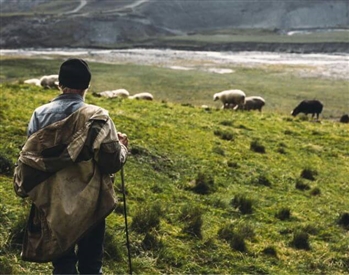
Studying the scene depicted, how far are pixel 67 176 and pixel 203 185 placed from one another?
6985 mm

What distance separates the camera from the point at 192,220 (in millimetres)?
8984

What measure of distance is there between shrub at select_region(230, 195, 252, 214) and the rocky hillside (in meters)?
108

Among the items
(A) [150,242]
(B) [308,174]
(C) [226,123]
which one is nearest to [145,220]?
(A) [150,242]

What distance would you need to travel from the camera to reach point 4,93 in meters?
17.4

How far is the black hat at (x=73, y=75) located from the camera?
5.00 meters

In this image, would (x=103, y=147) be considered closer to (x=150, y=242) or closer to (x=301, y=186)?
(x=150, y=242)

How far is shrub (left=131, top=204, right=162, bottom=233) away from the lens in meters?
8.28

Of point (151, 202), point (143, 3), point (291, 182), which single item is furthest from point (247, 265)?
point (143, 3)

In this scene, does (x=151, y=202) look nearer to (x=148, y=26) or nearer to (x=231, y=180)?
(x=231, y=180)

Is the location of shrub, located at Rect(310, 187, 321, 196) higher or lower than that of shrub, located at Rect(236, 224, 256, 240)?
lower

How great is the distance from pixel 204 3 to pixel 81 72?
576 feet

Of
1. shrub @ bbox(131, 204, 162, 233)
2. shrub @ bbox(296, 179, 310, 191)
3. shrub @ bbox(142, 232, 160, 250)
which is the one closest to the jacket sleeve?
shrub @ bbox(142, 232, 160, 250)

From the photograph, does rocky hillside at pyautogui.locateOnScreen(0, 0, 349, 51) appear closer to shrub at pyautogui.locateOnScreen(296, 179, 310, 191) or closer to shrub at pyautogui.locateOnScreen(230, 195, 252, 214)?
shrub at pyautogui.locateOnScreen(296, 179, 310, 191)

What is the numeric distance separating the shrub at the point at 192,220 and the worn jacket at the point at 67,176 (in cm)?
408
